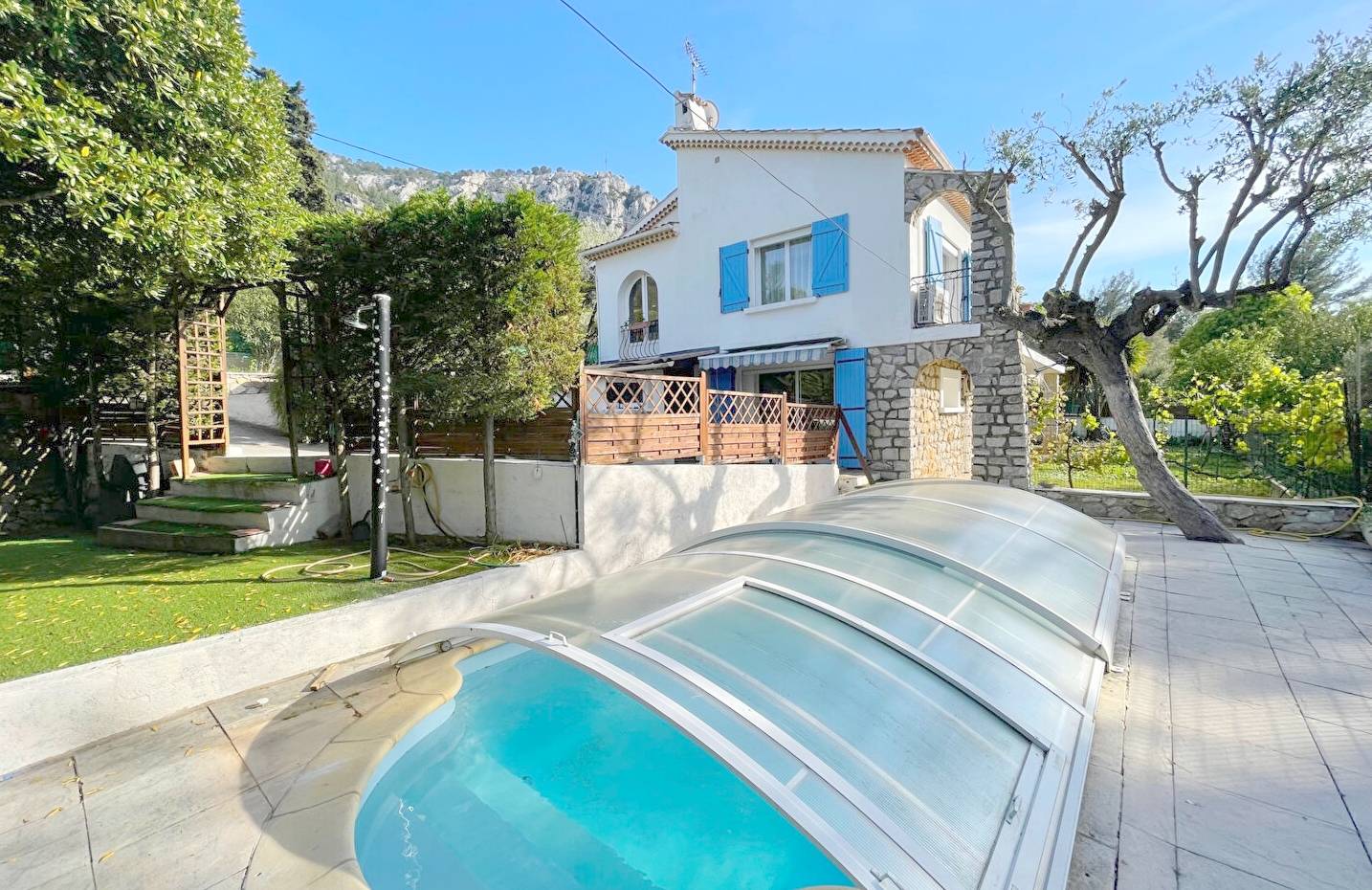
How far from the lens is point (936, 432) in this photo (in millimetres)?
15766

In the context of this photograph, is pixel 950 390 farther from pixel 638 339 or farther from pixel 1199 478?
pixel 638 339

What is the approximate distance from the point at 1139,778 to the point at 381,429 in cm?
736

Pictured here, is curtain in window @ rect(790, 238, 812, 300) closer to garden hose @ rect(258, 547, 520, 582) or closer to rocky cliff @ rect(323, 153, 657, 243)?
garden hose @ rect(258, 547, 520, 582)

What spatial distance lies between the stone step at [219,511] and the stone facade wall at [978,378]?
12.5 metres

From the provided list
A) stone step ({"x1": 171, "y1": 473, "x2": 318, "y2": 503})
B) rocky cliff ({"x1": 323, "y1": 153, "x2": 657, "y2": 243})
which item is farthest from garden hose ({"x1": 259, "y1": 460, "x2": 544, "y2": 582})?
rocky cliff ({"x1": 323, "y1": 153, "x2": 657, "y2": 243})

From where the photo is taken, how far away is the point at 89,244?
5852mm

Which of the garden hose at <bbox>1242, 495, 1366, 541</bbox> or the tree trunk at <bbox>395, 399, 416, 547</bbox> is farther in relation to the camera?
the garden hose at <bbox>1242, 495, 1366, 541</bbox>

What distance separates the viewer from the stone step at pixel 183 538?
757 cm

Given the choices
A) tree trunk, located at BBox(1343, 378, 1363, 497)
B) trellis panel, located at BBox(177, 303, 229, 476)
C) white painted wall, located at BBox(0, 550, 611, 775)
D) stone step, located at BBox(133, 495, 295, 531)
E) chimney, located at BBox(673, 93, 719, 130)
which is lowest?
white painted wall, located at BBox(0, 550, 611, 775)

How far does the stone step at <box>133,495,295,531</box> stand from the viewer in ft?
26.5

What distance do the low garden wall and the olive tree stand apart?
118cm

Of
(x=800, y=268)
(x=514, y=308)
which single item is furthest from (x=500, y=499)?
(x=800, y=268)

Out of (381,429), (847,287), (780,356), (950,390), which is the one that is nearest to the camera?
(381,429)

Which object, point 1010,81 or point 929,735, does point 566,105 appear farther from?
point 929,735
